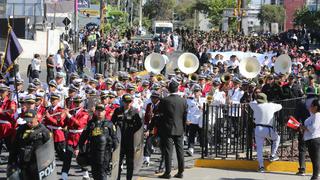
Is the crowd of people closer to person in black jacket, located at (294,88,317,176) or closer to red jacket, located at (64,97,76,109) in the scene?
red jacket, located at (64,97,76,109)

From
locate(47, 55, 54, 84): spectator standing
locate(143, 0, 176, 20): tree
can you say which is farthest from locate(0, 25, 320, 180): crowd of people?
locate(143, 0, 176, 20): tree

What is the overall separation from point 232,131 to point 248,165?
981 mm

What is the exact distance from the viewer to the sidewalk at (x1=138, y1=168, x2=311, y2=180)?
14.0 meters

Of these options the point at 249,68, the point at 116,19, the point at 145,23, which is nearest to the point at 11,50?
the point at 249,68

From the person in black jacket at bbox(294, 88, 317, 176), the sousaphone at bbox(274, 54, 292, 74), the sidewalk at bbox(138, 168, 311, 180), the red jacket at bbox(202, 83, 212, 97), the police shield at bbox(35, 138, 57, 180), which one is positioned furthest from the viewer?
the sousaphone at bbox(274, 54, 292, 74)

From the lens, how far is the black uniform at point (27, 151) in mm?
10141

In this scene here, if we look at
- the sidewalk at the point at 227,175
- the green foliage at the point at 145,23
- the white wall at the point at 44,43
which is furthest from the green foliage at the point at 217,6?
the sidewalk at the point at 227,175

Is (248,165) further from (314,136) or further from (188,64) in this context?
(188,64)

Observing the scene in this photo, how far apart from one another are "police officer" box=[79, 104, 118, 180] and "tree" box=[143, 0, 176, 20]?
323 ft

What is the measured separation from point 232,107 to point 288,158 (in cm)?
A: 162

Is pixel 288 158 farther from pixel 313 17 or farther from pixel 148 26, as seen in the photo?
pixel 148 26

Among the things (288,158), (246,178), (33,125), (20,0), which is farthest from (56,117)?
(20,0)

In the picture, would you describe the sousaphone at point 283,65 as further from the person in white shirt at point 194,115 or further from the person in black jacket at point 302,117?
the person in black jacket at point 302,117

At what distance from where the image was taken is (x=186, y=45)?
49719 mm
